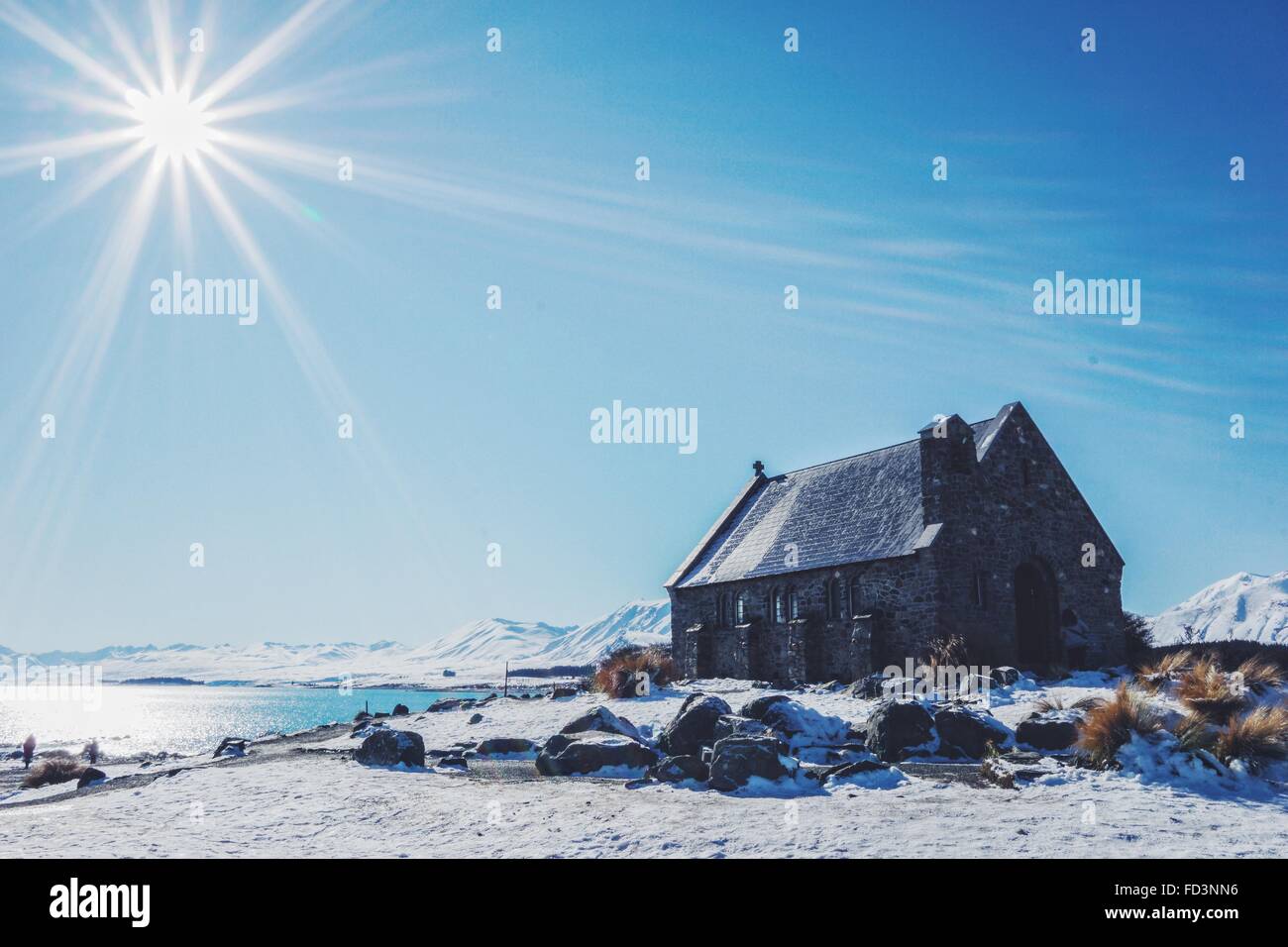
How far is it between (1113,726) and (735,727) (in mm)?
7010

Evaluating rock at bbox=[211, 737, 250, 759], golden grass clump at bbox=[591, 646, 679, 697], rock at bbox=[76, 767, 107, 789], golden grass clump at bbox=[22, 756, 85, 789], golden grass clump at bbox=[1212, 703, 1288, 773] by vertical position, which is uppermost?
golden grass clump at bbox=[1212, 703, 1288, 773]

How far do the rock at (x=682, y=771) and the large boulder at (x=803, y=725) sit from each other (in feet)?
13.1

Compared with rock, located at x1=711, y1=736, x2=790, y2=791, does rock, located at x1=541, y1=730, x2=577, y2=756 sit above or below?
below

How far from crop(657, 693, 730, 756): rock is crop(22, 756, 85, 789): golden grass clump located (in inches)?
738

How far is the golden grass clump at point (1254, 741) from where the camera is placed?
42.7 feet

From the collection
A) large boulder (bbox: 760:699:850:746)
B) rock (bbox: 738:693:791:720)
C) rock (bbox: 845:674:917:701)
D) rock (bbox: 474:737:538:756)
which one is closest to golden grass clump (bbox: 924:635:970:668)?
rock (bbox: 845:674:917:701)

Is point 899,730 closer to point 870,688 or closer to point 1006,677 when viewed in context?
point 870,688

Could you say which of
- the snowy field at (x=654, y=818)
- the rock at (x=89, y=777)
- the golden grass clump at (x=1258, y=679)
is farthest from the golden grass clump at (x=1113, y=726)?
the rock at (x=89, y=777)

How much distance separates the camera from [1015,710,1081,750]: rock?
1594 centimetres

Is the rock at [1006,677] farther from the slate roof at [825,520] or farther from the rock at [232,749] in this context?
the rock at [232,749]

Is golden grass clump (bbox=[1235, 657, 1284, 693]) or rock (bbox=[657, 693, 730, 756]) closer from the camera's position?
golden grass clump (bbox=[1235, 657, 1284, 693])

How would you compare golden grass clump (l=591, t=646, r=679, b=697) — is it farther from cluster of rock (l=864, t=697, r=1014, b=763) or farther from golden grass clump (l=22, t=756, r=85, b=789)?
golden grass clump (l=22, t=756, r=85, b=789)

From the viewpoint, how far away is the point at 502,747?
2050 cm
